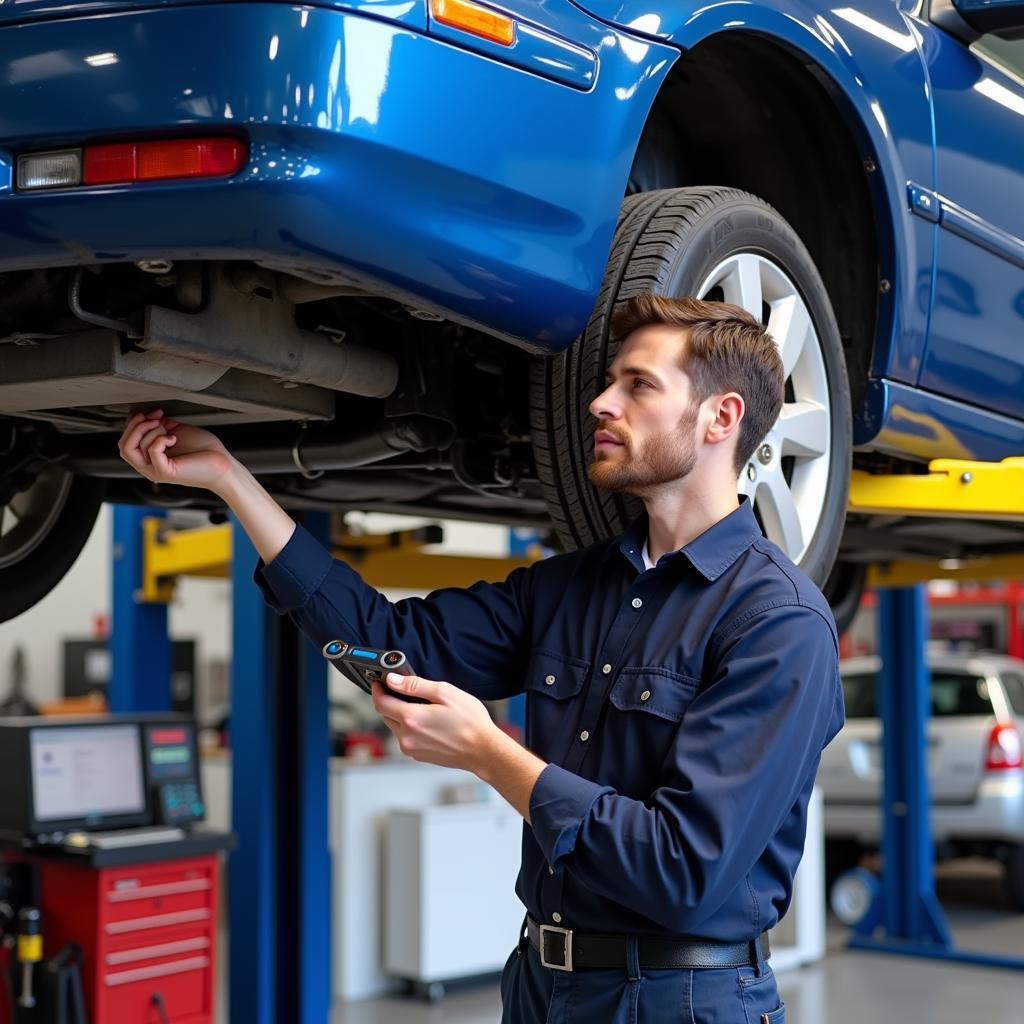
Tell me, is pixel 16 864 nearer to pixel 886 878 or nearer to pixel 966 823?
pixel 886 878

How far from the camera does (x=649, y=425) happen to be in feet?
5.40

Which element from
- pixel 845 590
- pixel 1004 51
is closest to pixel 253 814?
pixel 845 590

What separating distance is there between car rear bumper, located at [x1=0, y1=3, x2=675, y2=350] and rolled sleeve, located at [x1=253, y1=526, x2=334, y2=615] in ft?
1.25

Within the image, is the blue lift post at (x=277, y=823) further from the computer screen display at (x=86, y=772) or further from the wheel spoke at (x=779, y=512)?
the wheel spoke at (x=779, y=512)

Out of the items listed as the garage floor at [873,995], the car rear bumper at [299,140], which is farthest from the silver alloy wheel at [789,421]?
the garage floor at [873,995]

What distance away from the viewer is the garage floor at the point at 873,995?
575 cm

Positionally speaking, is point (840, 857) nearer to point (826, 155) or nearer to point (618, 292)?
point (826, 155)

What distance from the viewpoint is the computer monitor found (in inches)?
159

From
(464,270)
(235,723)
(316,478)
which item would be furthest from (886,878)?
(464,270)

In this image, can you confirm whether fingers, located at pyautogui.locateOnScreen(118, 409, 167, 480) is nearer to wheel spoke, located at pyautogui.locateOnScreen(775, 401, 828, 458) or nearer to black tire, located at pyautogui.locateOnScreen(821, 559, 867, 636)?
wheel spoke, located at pyautogui.locateOnScreen(775, 401, 828, 458)

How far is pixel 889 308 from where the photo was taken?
2.32m

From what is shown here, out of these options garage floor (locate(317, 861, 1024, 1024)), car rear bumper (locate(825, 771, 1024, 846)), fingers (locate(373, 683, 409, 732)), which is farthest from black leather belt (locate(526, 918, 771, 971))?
car rear bumper (locate(825, 771, 1024, 846))

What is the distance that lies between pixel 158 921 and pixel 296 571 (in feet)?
9.21

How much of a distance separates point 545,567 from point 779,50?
0.89 meters
